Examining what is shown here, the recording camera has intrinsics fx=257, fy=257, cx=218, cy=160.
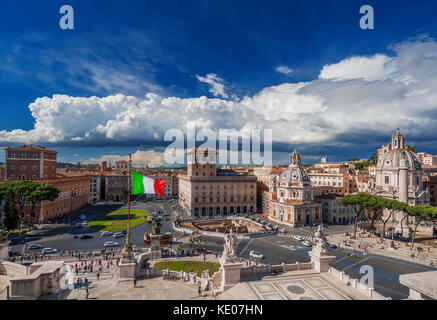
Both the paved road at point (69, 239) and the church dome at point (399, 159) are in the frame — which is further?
the church dome at point (399, 159)

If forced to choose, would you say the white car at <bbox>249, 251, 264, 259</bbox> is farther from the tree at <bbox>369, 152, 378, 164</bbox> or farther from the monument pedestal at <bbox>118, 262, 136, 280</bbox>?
the tree at <bbox>369, 152, 378, 164</bbox>

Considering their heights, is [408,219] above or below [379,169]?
below

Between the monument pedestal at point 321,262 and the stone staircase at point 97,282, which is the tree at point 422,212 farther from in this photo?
the stone staircase at point 97,282

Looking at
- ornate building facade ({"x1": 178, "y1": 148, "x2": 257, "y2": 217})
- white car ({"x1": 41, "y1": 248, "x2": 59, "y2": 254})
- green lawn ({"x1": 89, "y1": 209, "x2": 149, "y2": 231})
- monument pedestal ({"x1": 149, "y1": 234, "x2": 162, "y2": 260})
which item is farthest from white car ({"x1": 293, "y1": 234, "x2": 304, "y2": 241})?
white car ({"x1": 41, "y1": 248, "x2": 59, "y2": 254})

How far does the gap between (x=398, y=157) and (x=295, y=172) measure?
1051 inches

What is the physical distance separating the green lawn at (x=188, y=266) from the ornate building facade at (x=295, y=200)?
32565 millimetres

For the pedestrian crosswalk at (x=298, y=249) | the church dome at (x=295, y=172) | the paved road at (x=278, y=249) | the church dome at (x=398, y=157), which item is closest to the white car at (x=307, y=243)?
the paved road at (x=278, y=249)

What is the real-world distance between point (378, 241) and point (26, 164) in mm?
75143

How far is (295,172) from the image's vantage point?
6325 cm

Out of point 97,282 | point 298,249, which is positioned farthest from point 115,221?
point 298,249

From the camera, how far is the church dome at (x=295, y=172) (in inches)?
2453
